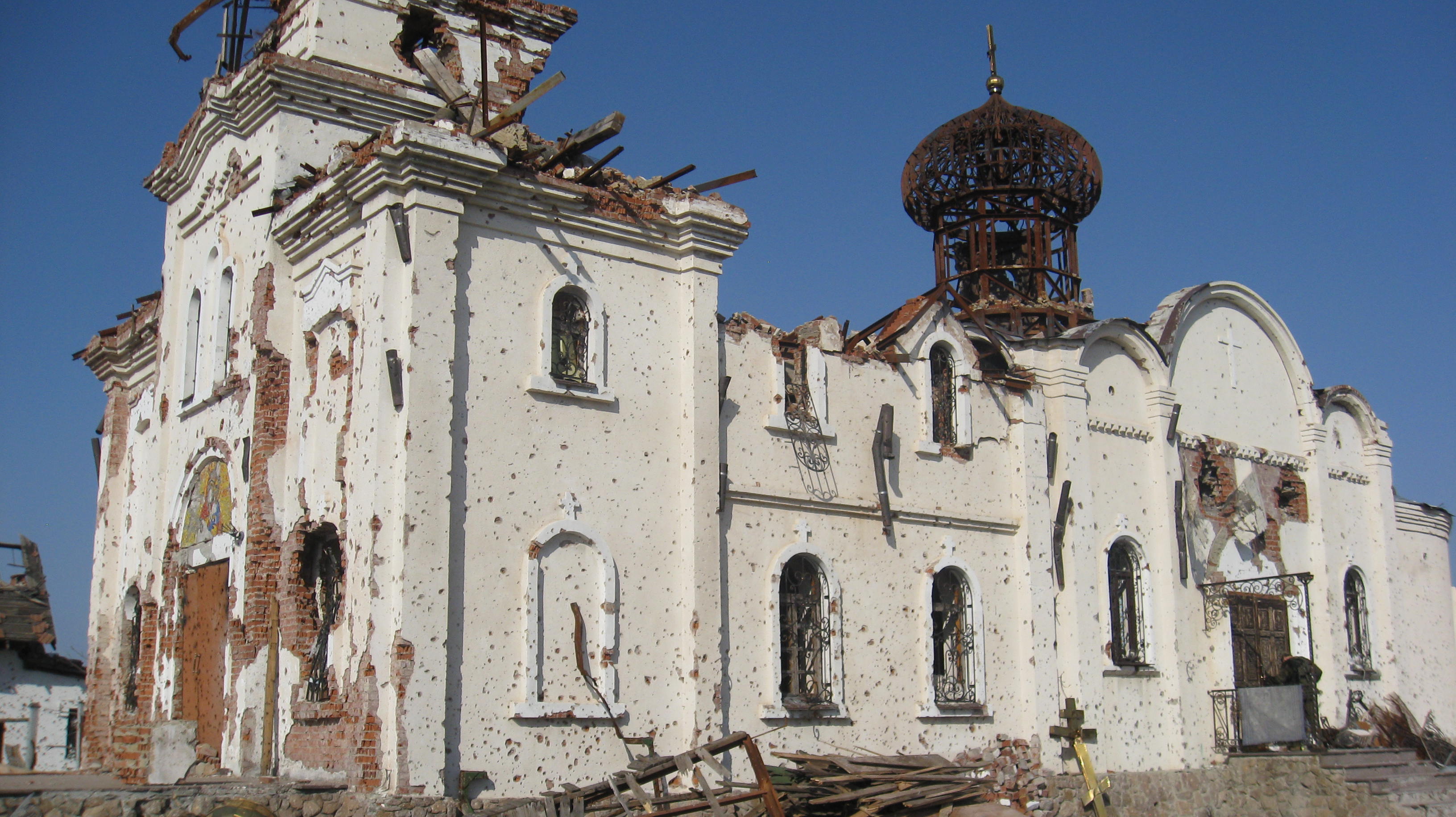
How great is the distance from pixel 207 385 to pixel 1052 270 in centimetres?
1181

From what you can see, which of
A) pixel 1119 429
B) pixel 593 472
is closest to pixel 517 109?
pixel 593 472

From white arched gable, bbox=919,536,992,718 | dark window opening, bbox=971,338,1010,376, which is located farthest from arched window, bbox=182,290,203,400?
dark window opening, bbox=971,338,1010,376

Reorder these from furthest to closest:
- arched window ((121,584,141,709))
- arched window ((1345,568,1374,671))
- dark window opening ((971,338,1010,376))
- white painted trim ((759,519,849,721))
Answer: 1. arched window ((1345,568,1374,671))
2. arched window ((121,584,141,709))
3. dark window opening ((971,338,1010,376))
4. white painted trim ((759,519,849,721))

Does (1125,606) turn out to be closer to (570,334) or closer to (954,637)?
(954,637)

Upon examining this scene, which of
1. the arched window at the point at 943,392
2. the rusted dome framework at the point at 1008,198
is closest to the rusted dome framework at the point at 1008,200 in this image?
the rusted dome framework at the point at 1008,198

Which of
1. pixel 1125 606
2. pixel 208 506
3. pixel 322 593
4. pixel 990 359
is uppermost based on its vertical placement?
pixel 990 359

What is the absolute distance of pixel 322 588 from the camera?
13.2m

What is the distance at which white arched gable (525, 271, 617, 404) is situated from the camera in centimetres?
1294

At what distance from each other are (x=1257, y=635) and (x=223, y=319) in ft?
47.4

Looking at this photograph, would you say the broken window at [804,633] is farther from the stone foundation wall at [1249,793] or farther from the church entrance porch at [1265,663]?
the church entrance porch at [1265,663]

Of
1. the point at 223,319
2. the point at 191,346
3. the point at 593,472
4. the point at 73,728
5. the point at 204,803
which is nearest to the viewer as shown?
the point at 204,803

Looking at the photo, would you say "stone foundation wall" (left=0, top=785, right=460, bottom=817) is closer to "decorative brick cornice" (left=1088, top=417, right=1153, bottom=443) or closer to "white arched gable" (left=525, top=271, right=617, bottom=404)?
"white arched gable" (left=525, top=271, right=617, bottom=404)

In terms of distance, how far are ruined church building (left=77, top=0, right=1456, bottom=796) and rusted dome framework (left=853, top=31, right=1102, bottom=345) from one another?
0.21 feet

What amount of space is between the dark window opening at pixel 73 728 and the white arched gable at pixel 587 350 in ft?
51.3
